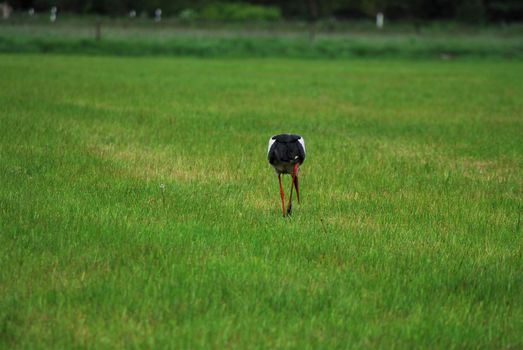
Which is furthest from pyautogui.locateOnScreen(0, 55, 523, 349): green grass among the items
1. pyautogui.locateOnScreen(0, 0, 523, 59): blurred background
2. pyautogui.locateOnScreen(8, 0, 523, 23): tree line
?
pyautogui.locateOnScreen(8, 0, 523, 23): tree line

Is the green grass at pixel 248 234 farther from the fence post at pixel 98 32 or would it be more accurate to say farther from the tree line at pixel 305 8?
the tree line at pixel 305 8

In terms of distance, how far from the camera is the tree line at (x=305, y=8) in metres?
74.9

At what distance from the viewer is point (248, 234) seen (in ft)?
21.6

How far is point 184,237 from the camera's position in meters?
6.35

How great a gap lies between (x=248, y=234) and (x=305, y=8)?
7794cm

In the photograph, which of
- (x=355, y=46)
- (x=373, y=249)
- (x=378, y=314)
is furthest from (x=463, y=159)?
(x=355, y=46)

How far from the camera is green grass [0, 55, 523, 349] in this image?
458 centimetres

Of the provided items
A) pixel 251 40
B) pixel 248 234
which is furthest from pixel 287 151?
pixel 251 40

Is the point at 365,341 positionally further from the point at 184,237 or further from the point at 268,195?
the point at 268,195

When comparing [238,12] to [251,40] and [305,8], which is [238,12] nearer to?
[305,8]

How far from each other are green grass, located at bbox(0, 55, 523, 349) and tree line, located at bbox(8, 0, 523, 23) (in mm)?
61729

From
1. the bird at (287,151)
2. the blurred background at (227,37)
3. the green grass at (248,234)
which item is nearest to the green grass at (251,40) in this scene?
the blurred background at (227,37)

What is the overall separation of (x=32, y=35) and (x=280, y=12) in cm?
4007

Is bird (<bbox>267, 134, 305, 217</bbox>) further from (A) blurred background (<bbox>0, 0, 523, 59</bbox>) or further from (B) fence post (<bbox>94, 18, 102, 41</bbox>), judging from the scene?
(B) fence post (<bbox>94, 18, 102, 41</bbox>)
